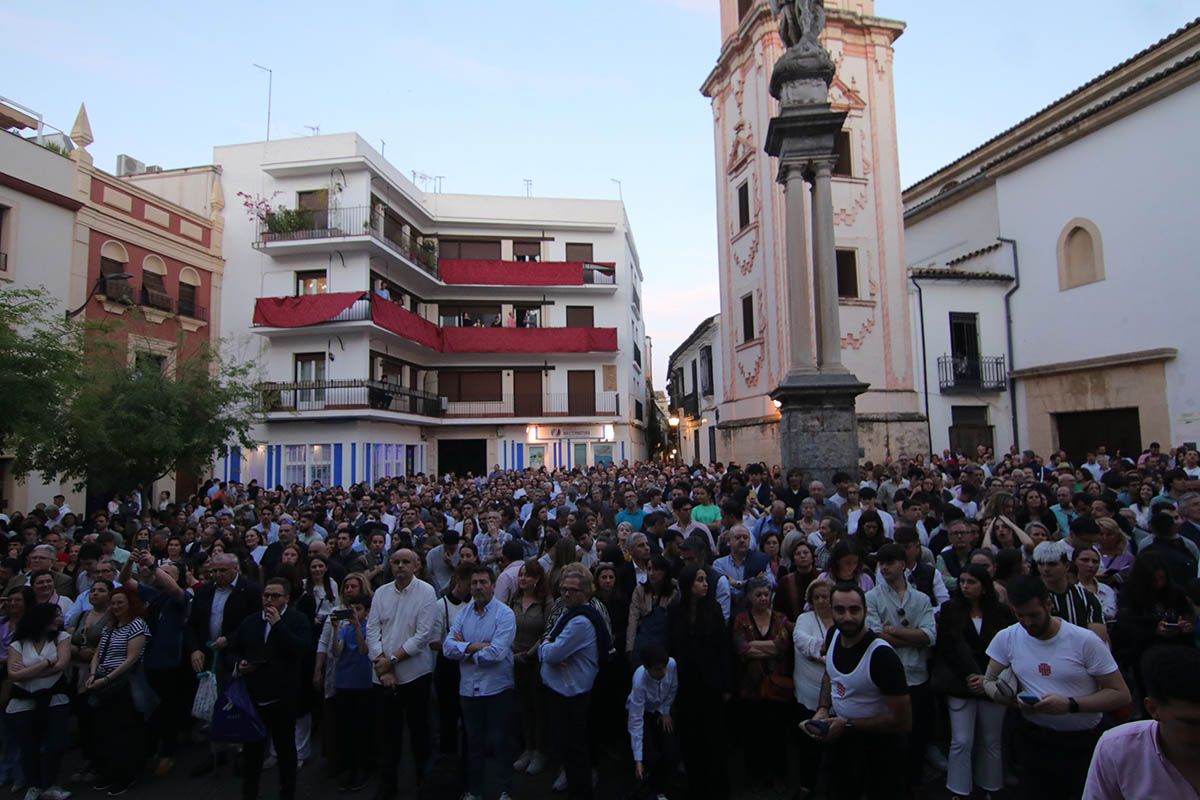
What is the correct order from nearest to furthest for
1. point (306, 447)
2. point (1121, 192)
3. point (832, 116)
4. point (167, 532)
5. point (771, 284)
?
point (167, 532), point (832, 116), point (1121, 192), point (771, 284), point (306, 447)

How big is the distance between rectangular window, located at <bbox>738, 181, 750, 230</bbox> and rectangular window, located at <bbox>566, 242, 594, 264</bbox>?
12023mm

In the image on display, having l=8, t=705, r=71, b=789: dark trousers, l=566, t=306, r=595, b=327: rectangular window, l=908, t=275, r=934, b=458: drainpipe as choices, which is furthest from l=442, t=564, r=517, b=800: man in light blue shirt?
l=566, t=306, r=595, b=327: rectangular window

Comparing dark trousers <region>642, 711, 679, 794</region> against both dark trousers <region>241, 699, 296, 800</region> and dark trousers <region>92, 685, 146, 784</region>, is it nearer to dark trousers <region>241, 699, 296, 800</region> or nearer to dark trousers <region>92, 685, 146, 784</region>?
dark trousers <region>241, 699, 296, 800</region>

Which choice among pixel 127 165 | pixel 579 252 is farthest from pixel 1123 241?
pixel 127 165

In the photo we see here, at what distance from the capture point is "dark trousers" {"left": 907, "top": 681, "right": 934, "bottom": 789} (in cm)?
454

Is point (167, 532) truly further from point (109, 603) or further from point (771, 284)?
point (771, 284)

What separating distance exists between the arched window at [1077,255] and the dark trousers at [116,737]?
2196cm

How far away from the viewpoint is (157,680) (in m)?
5.60

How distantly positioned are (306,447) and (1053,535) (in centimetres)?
2412

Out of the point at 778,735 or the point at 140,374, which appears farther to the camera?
the point at 140,374

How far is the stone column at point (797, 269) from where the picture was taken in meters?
11.0

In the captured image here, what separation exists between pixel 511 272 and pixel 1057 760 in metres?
28.9

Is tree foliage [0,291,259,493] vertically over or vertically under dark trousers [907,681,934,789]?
over

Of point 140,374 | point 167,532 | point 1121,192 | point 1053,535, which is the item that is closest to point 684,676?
point 1053,535
